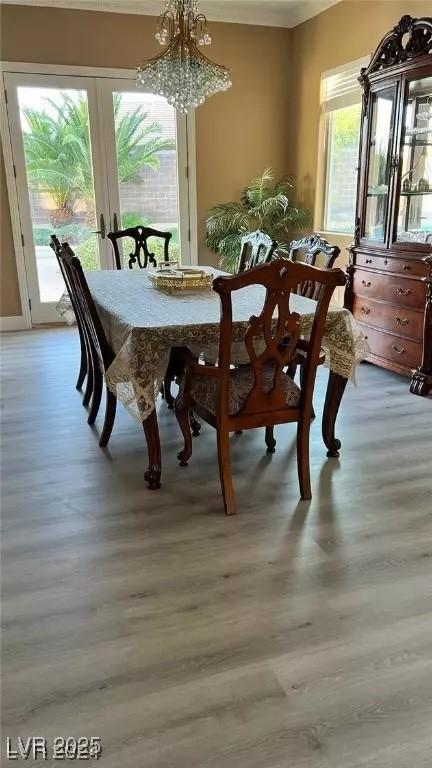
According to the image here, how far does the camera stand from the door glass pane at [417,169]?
3.67m

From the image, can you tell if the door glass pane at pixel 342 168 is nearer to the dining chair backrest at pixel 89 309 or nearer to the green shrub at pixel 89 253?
the green shrub at pixel 89 253

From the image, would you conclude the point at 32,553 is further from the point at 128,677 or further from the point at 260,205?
the point at 260,205

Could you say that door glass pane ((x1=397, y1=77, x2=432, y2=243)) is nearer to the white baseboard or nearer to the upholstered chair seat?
the upholstered chair seat

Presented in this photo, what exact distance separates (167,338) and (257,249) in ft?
4.54

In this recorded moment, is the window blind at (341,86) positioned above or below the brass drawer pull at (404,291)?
above

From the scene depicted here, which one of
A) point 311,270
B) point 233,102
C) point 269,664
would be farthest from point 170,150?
point 269,664

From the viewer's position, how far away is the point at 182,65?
3055 mm

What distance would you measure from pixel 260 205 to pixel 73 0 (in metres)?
2.39

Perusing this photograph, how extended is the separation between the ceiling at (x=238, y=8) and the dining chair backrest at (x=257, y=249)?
112 inches

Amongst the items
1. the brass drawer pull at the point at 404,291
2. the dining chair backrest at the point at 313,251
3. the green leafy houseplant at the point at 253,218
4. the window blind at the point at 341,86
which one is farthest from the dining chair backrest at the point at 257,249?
the window blind at the point at 341,86

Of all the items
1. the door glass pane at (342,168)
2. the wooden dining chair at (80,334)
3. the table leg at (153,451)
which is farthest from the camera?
the door glass pane at (342,168)

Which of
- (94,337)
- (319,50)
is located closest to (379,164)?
(319,50)

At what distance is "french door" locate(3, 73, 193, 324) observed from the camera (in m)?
5.15

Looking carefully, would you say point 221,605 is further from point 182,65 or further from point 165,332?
point 182,65
